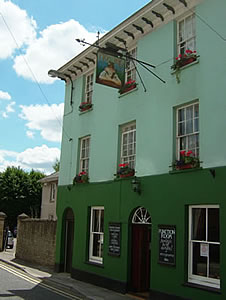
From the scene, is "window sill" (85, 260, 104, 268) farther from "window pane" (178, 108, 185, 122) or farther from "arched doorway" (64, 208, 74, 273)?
"window pane" (178, 108, 185, 122)

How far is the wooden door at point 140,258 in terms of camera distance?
1220cm

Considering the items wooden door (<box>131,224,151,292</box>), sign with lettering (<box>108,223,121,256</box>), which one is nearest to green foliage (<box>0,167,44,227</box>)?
sign with lettering (<box>108,223,121,256</box>)

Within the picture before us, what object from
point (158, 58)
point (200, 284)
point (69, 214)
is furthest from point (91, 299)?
point (158, 58)

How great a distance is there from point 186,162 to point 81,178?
6209mm

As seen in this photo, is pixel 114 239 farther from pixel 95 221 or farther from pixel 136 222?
pixel 95 221

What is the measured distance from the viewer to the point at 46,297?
1121cm

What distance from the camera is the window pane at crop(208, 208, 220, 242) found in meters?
9.59

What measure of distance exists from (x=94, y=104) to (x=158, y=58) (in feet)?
13.6

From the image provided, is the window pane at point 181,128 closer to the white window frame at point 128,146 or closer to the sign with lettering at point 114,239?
the white window frame at point 128,146

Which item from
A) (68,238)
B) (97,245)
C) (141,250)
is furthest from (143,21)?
(68,238)

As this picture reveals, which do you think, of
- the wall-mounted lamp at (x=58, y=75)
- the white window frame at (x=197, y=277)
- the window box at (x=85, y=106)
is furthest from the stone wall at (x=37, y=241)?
the white window frame at (x=197, y=277)

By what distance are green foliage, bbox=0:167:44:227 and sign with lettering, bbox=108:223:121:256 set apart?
33.0 metres

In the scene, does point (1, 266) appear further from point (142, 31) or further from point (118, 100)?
point (142, 31)

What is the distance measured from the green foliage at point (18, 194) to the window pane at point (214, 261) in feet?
122
